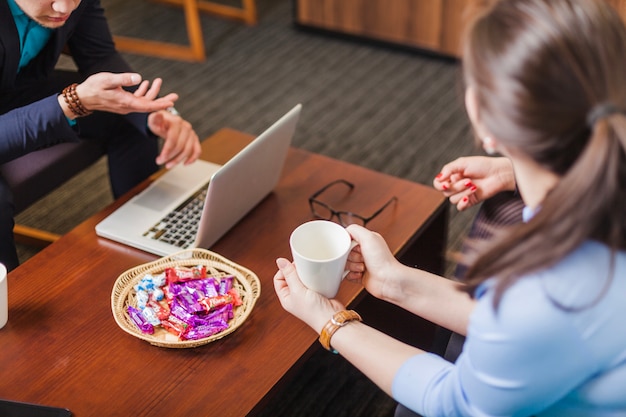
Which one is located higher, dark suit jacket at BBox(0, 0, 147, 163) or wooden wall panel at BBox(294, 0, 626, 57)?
dark suit jacket at BBox(0, 0, 147, 163)

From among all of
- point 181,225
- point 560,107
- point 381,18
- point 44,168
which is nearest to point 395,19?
point 381,18

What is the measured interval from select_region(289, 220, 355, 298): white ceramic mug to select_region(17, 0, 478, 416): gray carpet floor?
37.7 inches

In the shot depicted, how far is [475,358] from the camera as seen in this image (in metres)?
0.89

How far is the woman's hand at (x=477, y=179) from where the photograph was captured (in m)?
1.45

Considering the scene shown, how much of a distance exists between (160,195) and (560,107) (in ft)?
3.26

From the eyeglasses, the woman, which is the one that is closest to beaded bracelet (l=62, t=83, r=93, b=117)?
the eyeglasses

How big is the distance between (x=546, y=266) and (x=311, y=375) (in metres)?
1.03

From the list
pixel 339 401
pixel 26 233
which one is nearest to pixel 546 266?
pixel 339 401

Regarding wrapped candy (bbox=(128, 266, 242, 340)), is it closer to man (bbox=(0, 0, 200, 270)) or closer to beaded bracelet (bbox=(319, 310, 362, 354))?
beaded bracelet (bbox=(319, 310, 362, 354))

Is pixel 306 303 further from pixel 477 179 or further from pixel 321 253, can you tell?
pixel 477 179

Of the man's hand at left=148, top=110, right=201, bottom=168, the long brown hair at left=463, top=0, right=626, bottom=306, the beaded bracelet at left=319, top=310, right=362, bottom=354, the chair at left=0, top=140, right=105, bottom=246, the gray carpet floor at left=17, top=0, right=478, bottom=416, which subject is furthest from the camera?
the gray carpet floor at left=17, top=0, right=478, bottom=416

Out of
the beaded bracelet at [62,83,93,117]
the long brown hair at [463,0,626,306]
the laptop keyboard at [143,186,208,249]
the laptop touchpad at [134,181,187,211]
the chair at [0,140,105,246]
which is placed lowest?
the chair at [0,140,105,246]

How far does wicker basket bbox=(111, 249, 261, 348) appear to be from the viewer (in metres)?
1.17

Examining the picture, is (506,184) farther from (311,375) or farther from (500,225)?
(311,375)
